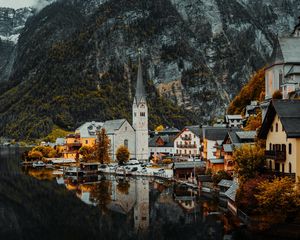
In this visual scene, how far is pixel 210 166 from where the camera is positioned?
3396 inches

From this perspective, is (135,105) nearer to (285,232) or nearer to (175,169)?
(175,169)

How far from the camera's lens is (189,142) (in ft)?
415

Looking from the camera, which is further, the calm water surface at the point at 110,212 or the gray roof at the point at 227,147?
the gray roof at the point at 227,147

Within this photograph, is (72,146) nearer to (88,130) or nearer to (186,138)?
(88,130)

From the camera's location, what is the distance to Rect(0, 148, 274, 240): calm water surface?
174 ft

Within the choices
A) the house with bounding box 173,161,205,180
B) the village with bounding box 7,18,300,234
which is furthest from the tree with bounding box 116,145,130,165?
the house with bounding box 173,161,205,180

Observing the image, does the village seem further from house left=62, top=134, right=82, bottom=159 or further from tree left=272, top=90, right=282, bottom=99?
house left=62, top=134, right=82, bottom=159

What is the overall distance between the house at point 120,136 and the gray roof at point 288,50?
8203 cm

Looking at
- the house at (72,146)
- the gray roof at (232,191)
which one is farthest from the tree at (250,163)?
the house at (72,146)

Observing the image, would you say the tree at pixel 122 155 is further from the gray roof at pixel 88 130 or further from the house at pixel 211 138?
the house at pixel 211 138

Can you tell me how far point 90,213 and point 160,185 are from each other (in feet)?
89.0

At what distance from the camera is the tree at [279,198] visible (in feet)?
149

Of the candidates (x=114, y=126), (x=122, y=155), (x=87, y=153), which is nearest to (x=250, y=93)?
(x=122, y=155)

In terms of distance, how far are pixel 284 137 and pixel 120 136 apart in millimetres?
95903
